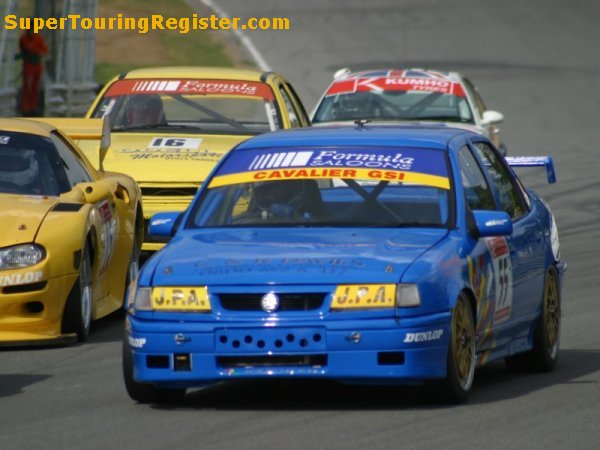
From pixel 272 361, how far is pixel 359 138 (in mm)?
1794

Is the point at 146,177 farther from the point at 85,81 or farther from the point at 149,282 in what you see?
the point at 85,81

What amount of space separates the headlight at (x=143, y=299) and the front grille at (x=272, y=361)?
420 millimetres

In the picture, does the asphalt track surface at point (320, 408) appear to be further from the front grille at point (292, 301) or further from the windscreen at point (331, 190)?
the windscreen at point (331, 190)

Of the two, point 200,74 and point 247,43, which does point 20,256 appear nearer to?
point 200,74

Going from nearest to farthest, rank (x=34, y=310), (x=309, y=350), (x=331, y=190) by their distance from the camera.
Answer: (x=309, y=350)
(x=331, y=190)
(x=34, y=310)

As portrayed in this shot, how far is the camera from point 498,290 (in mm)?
8320

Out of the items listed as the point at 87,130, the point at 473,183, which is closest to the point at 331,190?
the point at 473,183

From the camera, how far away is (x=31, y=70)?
28.7m

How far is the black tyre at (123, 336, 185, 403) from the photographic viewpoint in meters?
7.82

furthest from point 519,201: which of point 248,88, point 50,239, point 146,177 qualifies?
point 248,88

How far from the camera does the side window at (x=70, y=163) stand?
1115cm

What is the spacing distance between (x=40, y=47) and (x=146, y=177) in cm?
1530

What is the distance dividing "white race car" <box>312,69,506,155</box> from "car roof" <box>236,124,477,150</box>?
9908 millimetres

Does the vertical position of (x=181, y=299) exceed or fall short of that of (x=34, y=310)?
it exceeds it
